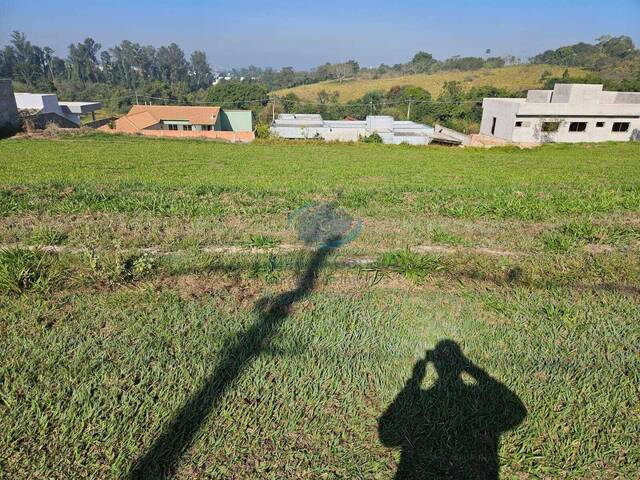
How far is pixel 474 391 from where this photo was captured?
265 cm

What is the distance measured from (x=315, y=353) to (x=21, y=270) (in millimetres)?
2713

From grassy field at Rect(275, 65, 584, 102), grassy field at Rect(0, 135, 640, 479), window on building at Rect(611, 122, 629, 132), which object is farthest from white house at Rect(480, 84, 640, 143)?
grassy field at Rect(275, 65, 584, 102)

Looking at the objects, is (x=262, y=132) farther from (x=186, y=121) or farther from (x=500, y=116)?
(x=500, y=116)

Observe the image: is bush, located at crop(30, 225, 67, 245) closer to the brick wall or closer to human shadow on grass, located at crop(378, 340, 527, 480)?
human shadow on grass, located at crop(378, 340, 527, 480)

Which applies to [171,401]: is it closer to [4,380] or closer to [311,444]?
[311,444]

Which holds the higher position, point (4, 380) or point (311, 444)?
point (4, 380)

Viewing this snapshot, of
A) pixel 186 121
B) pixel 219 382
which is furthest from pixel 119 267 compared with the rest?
pixel 186 121

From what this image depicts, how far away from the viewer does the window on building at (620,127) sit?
36.1 meters

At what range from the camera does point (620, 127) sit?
36.3 metres

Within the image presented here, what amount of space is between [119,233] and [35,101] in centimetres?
5156

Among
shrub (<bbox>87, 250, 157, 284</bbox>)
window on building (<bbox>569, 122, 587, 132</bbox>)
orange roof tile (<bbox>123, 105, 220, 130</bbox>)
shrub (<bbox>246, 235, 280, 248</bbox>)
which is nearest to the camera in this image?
shrub (<bbox>87, 250, 157, 284</bbox>)

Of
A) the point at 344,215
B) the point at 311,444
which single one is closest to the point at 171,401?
the point at 311,444

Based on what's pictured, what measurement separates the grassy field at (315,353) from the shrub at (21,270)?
17 millimetres

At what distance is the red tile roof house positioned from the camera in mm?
40144
